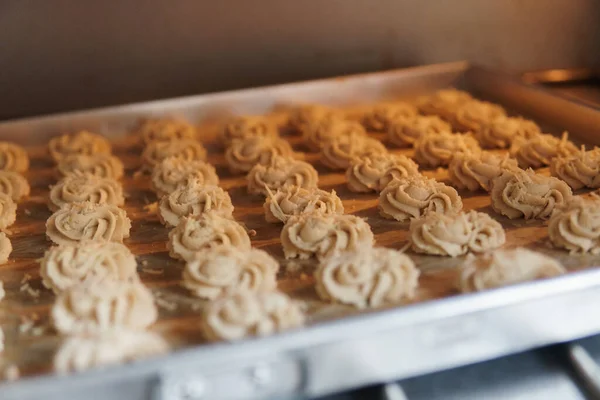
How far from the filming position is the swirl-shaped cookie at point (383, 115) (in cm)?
273

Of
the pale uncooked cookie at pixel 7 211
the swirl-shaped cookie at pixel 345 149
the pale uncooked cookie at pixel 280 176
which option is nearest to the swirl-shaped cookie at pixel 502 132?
the swirl-shaped cookie at pixel 345 149

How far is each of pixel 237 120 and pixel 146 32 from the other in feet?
1.82

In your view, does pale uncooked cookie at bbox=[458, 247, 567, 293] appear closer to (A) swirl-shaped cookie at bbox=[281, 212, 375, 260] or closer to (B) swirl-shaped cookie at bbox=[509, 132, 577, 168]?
(A) swirl-shaped cookie at bbox=[281, 212, 375, 260]

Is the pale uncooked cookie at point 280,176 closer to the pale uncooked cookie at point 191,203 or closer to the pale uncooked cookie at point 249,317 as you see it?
the pale uncooked cookie at point 191,203

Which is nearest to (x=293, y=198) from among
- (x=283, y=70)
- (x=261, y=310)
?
(x=261, y=310)

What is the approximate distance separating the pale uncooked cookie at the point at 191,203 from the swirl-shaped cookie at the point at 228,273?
36cm

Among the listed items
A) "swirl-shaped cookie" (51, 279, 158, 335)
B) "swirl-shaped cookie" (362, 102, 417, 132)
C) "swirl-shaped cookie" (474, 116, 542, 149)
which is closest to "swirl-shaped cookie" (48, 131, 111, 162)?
"swirl-shaped cookie" (362, 102, 417, 132)

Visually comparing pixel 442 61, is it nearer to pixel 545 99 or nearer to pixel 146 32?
pixel 545 99

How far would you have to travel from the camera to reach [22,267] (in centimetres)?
188

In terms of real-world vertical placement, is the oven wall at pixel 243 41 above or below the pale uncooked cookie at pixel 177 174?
above

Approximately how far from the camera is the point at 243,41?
2959mm

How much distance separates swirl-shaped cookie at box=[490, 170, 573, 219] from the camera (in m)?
1.97

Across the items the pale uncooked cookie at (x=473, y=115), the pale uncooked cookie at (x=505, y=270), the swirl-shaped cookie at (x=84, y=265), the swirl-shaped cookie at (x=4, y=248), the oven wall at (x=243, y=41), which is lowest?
the swirl-shaped cookie at (x=4, y=248)

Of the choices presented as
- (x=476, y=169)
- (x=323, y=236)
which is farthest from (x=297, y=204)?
(x=476, y=169)
